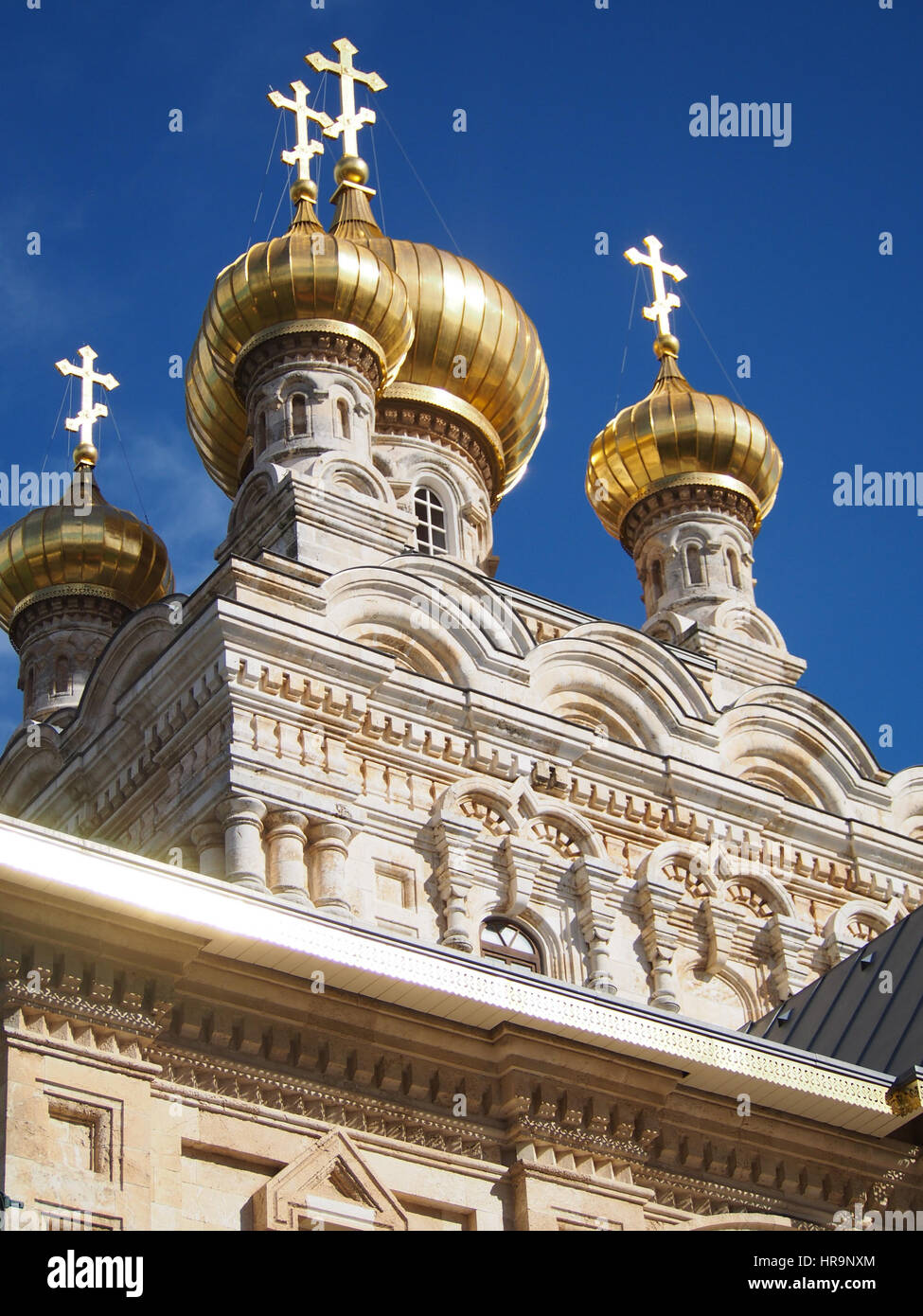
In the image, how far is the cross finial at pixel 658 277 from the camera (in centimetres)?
2370

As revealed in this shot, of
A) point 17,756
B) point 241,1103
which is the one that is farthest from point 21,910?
point 17,756

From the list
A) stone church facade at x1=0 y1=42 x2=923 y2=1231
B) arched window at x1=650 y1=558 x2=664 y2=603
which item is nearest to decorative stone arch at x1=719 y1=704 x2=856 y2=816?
stone church facade at x1=0 y1=42 x2=923 y2=1231

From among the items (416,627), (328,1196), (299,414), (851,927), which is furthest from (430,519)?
(328,1196)

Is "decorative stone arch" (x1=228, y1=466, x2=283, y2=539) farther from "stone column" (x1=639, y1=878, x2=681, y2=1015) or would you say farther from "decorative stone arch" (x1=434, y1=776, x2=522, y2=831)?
"stone column" (x1=639, y1=878, x2=681, y2=1015)

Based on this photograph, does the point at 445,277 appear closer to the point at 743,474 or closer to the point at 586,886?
the point at 743,474

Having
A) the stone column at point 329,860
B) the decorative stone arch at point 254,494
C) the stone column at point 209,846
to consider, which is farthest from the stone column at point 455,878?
the decorative stone arch at point 254,494

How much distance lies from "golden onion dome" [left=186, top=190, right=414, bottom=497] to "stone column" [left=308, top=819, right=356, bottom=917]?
17.9 ft

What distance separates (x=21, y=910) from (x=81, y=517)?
13.6 meters

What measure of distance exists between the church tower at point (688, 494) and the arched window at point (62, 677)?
4946 mm

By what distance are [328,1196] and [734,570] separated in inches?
515

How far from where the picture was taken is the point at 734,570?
21.3m

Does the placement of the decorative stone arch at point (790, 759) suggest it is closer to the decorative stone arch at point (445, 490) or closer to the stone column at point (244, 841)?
the decorative stone arch at point (445, 490)
